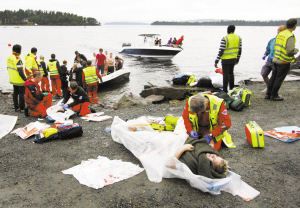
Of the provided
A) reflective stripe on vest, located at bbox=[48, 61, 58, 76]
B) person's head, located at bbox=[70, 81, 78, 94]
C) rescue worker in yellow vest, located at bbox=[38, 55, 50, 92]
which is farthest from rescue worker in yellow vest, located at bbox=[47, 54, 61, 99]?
person's head, located at bbox=[70, 81, 78, 94]

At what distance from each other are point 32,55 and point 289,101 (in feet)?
27.3

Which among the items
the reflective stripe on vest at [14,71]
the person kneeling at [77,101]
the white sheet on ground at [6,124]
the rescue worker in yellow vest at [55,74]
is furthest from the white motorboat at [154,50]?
the white sheet on ground at [6,124]

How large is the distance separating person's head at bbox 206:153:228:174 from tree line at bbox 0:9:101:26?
159775mm

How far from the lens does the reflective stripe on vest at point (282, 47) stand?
5.67 metres

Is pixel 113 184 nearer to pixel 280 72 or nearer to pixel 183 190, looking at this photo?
pixel 183 190

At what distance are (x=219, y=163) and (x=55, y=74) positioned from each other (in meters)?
8.04

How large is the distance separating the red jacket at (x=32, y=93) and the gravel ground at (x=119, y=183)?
51.0 inches

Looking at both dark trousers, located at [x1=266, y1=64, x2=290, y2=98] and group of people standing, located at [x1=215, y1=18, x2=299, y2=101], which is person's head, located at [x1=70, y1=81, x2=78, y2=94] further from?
dark trousers, located at [x1=266, y1=64, x2=290, y2=98]

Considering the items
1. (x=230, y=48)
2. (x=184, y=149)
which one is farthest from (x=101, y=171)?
(x=230, y=48)

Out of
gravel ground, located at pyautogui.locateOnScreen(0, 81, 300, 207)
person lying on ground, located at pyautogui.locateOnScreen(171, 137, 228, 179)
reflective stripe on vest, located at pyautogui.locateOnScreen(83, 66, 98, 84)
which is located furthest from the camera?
reflective stripe on vest, located at pyautogui.locateOnScreen(83, 66, 98, 84)

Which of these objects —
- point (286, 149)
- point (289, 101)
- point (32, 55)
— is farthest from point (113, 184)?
point (32, 55)

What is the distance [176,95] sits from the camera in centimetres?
882

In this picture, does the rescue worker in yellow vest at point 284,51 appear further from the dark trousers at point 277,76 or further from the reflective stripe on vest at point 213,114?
the reflective stripe on vest at point 213,114

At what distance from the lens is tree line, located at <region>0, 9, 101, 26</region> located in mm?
135250
